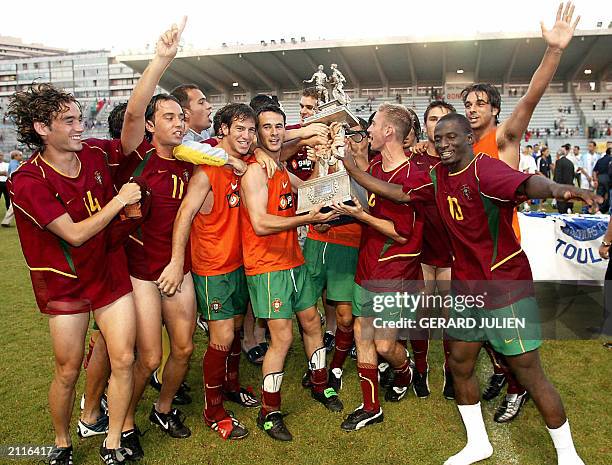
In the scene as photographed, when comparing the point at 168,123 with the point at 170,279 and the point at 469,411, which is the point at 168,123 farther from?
the point at 469,411

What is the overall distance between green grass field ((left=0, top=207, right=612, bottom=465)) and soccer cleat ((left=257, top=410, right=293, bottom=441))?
61 mm

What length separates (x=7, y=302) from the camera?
7352 mm

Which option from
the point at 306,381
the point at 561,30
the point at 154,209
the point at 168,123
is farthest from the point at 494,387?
the point at 168,123

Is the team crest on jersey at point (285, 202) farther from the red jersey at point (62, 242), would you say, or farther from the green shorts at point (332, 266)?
the red jersey at point (62, 242)

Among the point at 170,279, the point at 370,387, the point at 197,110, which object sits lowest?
the point at 370,387

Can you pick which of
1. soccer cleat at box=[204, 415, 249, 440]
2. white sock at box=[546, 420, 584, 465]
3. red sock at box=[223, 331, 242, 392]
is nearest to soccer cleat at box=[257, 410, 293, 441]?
soccer cleat at box=[204, 415, 249, 440]

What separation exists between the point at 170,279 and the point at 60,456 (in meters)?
1.33

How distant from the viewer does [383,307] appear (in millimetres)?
3822

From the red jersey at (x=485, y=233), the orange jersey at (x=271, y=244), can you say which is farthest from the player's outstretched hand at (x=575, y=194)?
the orange jersey at (x=271, y=244)

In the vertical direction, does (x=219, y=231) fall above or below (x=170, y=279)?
above

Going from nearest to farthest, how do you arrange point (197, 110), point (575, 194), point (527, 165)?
point (575, 194), point (197, 110), point (527, 165)

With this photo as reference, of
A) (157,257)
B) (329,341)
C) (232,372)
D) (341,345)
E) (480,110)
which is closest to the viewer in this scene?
(157,257)

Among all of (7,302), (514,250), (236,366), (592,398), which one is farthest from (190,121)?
(7,302)

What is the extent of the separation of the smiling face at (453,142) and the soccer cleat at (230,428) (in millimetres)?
2441
